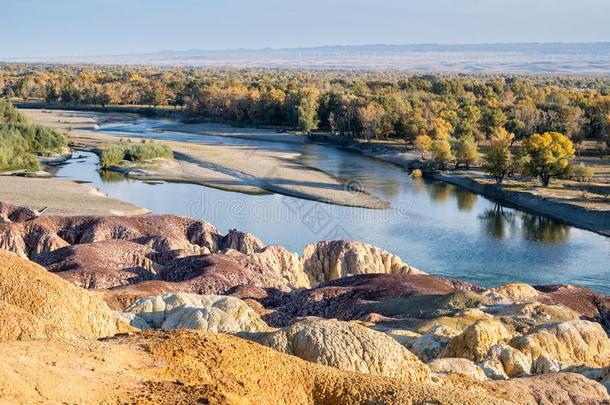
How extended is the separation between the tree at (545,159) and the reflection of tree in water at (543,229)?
31.4ft

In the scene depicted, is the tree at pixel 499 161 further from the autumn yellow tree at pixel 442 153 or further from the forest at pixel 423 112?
the autumn yellow tree at pixel 442 153

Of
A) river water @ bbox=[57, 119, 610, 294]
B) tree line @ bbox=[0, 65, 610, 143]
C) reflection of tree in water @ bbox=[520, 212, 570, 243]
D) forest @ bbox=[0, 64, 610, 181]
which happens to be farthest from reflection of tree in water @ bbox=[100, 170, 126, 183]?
tree line @ bbox=[0, 65, 610, 143]

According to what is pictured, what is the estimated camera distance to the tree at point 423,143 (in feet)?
287

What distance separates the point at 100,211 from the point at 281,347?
1665 inches

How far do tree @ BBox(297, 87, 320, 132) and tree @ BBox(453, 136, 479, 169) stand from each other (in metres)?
31.6

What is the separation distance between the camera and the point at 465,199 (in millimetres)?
70000

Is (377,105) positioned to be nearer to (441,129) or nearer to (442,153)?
(441,129)

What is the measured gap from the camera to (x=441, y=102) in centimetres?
11475

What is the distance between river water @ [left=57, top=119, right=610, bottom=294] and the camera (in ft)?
151

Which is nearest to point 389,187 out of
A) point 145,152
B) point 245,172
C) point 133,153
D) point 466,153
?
point 466,153

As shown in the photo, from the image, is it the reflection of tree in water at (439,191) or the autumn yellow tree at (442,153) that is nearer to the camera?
the reflection of tree in water at (439,191)

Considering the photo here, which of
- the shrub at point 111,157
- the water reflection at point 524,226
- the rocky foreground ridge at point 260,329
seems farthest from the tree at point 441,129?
the rocky foreground ridge at point 260,329

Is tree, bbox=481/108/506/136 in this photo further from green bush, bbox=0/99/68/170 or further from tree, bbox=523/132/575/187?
green bush, bbox=0/99/68/170

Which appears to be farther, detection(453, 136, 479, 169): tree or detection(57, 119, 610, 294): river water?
detection(453, 136, 479, 169): tree
